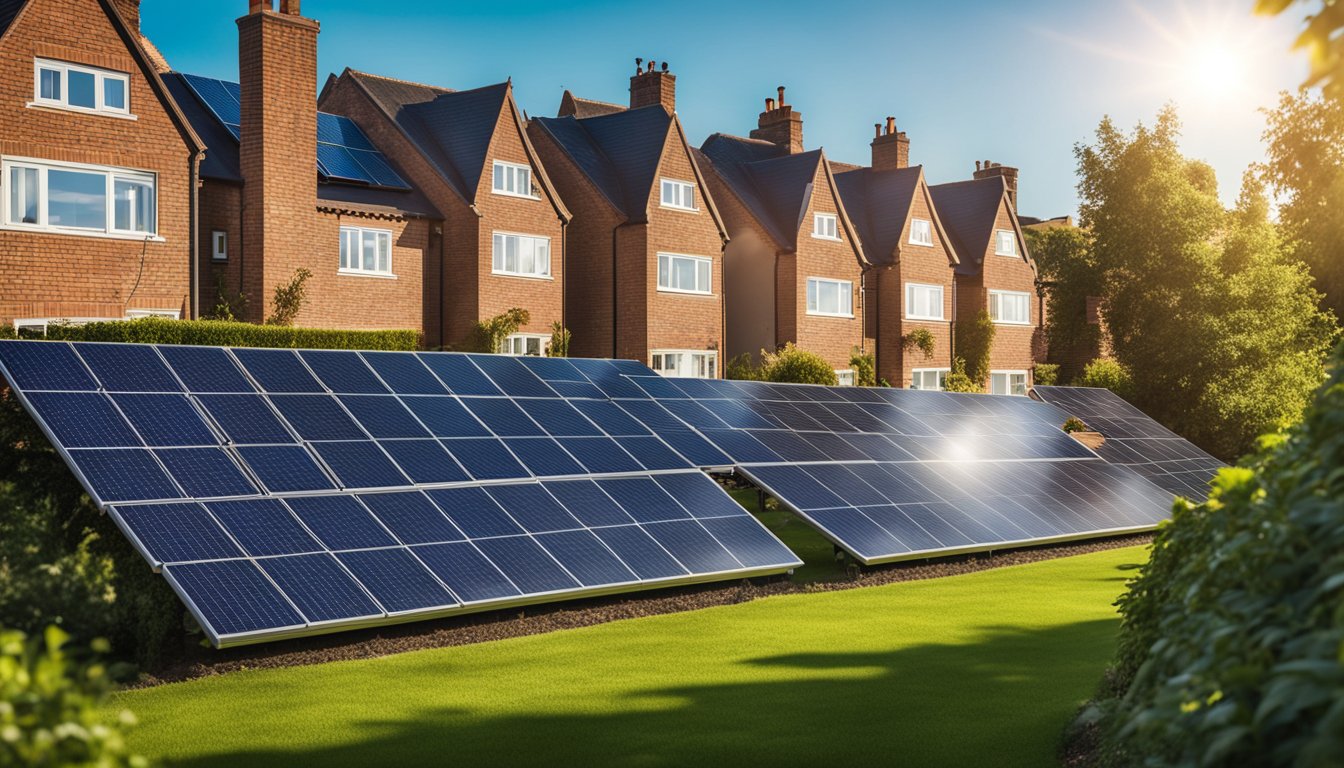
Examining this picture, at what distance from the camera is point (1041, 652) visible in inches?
569

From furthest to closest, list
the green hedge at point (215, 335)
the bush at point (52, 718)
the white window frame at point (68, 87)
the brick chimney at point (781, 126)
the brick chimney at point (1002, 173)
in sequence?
1. the brick chimney at point (1002, 173)
2. the brick chimney at point (781, 126)
3. the white window frame at point (68, 87)
4. the green hedge at point (215, 335)
5. the bush at point (52, 718)

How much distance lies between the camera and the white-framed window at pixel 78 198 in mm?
32812

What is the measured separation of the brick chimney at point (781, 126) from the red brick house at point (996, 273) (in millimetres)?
10611

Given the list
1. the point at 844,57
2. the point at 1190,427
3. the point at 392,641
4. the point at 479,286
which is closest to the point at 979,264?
the point at 1190,427

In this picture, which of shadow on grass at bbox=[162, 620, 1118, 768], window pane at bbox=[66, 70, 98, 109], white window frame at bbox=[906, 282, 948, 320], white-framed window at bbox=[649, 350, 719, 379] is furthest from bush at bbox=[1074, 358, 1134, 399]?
shadow on grass at bbox=[162, 620, 1118, 768]

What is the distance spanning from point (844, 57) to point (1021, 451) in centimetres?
1122

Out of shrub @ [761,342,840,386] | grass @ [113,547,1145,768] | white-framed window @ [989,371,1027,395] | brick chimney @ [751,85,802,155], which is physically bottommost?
grass @ [113,547,1145,768]

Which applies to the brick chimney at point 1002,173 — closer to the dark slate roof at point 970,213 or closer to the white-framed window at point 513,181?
the dark slate roof at point 970,213

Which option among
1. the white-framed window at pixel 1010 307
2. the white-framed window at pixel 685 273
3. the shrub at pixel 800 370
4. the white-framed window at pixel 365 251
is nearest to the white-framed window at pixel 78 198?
the white-framed window at pixel 365 251

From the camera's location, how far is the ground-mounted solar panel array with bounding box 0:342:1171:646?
14625mm

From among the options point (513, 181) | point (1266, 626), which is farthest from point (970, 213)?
point (1266, 626)

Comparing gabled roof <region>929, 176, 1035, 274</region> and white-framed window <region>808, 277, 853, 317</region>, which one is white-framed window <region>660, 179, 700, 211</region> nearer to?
white-framed window <region>808, 277, 853, 317</region>

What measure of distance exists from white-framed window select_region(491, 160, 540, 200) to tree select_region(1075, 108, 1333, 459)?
94.8 feet

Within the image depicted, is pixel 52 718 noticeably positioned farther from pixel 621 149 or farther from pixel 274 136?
pixel 621 149
